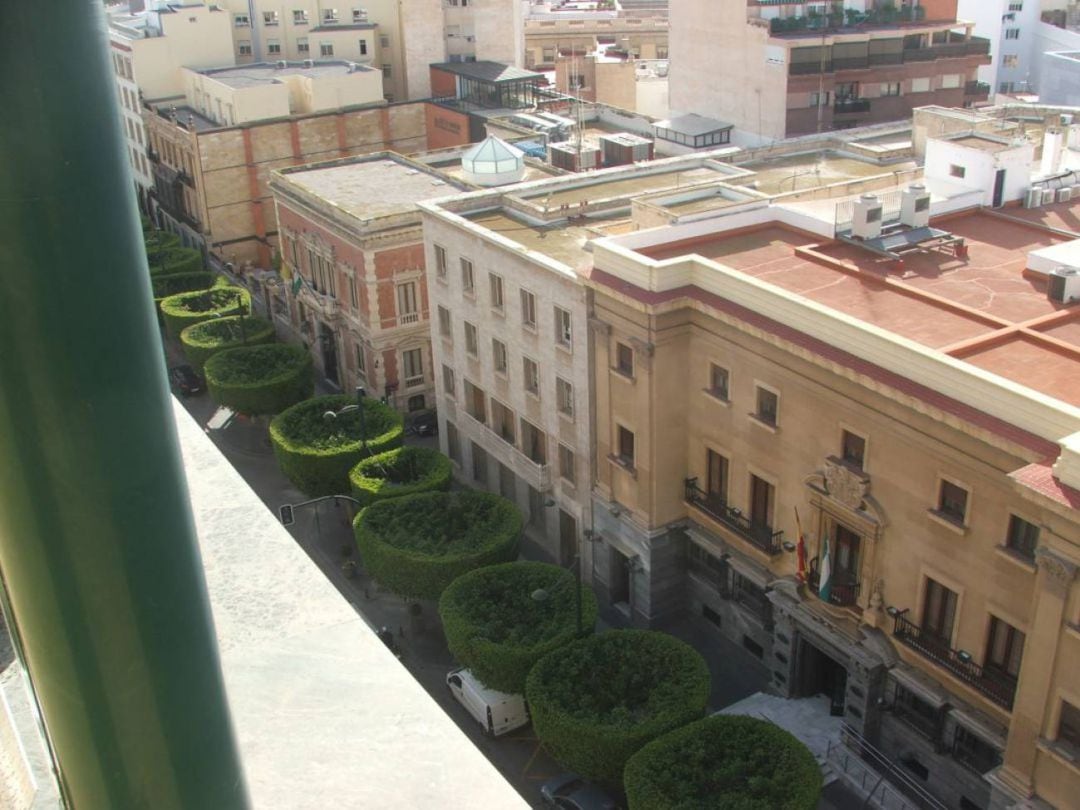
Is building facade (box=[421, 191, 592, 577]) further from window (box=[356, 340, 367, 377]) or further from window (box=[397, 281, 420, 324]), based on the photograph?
window (box=[356, 340, 367, 377])

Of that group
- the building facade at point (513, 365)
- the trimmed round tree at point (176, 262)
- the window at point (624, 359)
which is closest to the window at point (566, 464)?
the building facade at point (513, 365)

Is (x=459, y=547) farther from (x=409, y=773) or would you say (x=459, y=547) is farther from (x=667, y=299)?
(x=409, y=773)

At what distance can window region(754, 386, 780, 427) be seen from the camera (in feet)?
132

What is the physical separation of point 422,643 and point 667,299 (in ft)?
61.3

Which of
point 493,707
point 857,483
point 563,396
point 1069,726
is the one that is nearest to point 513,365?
point 563,396

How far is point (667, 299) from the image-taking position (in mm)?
41688

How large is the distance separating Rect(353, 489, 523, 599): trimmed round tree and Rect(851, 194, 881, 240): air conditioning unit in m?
18.2

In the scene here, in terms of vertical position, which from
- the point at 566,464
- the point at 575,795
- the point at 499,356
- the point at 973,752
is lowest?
the point at 575,795

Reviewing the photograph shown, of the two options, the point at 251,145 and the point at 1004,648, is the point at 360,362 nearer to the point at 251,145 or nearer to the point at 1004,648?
the point at 251,145

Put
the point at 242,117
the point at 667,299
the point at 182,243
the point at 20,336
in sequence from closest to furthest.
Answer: the point at 20,336, the point at 667,299, the point at 242,117, the point at 182,243

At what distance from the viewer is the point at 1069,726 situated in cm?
3028

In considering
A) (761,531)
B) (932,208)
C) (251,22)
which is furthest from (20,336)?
(251,22)

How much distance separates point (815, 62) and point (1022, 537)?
5085 centimetres

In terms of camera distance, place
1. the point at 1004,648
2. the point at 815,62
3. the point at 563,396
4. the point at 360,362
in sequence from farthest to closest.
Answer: the point at 815,62 < the point at 360,362 < the point at 563,396 < the point at 1004,648
